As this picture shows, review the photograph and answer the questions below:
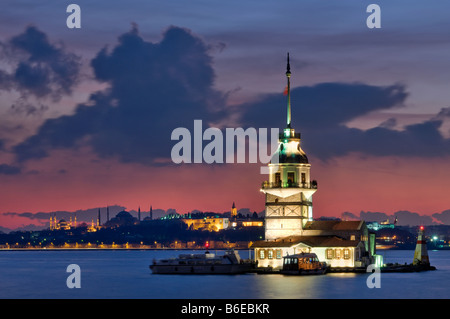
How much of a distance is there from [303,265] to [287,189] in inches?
407

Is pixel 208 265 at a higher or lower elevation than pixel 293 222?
lower

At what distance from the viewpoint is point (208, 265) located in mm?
114375

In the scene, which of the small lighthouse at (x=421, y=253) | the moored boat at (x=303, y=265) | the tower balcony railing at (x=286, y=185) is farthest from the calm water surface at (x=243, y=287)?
the tower balcony railing at (x=286, y=185)

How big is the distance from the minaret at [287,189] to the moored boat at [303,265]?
230 inches

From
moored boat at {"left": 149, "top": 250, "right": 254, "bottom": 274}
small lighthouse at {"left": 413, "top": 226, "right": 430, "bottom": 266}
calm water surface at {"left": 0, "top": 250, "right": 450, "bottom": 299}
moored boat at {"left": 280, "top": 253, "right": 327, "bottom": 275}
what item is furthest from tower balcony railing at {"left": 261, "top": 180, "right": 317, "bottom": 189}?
small lighthouse at {"left": 413, "top": 226, "right": 430, "bottom": 266}

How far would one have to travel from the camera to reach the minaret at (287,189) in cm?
11381

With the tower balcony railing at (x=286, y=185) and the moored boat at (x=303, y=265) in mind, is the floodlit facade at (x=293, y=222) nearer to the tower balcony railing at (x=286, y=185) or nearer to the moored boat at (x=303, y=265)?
the tower balcony railing at (x=286, y=185)

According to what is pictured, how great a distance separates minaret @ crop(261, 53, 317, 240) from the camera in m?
114

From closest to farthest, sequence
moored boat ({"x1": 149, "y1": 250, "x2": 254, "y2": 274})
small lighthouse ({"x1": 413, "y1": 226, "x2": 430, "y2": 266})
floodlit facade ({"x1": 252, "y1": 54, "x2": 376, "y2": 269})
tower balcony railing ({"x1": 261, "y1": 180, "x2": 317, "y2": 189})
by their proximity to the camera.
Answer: floodlit facade ({"x1": 252, "y1": 54, "x2": 376, "y2": 269})
moored boat ({"x1": 149, "y1": 250, "x2": 254, "y2": 274})
tower balcony railing ({"x1": 261, "y1": 180, "x2": 317, "y2": 189})
small lighthouse ({"x1": 413, "y1": 226, "x2": 430, "y2": 266})

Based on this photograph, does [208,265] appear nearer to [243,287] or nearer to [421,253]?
[243,287]

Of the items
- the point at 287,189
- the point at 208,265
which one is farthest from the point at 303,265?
the point at 208,265

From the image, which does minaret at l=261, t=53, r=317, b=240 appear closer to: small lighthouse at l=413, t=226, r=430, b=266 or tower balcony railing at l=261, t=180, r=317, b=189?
tower balcony railing at l=261, t=180, r=317, b=189

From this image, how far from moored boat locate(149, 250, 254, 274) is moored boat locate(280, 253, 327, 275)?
6.59m

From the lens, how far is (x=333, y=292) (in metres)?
89.6
